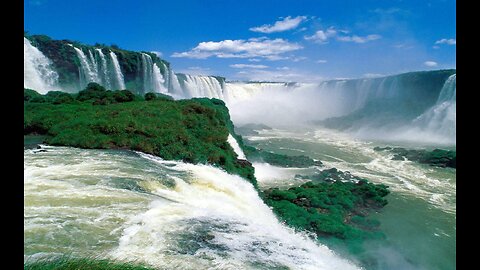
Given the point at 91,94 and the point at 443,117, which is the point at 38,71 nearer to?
the point at 91,94

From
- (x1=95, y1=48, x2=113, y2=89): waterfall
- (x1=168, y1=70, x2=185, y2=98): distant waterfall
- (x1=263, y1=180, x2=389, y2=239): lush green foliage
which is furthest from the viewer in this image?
(x1=168, y1=70, x2=185, y2=98): distant waterfall

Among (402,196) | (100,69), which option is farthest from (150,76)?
(402,196)

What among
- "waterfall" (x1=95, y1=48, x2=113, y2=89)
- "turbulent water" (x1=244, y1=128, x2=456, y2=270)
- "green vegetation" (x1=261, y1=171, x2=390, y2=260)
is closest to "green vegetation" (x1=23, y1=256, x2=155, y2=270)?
"green vegetation" (x1=261, y1=171, x2=390, y2=260)

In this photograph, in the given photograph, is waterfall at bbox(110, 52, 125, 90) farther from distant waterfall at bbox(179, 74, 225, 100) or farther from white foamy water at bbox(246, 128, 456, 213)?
white foamy water at bbox(246, 128, 456, 213)

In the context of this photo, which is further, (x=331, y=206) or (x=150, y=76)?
(x=150, y=76)
